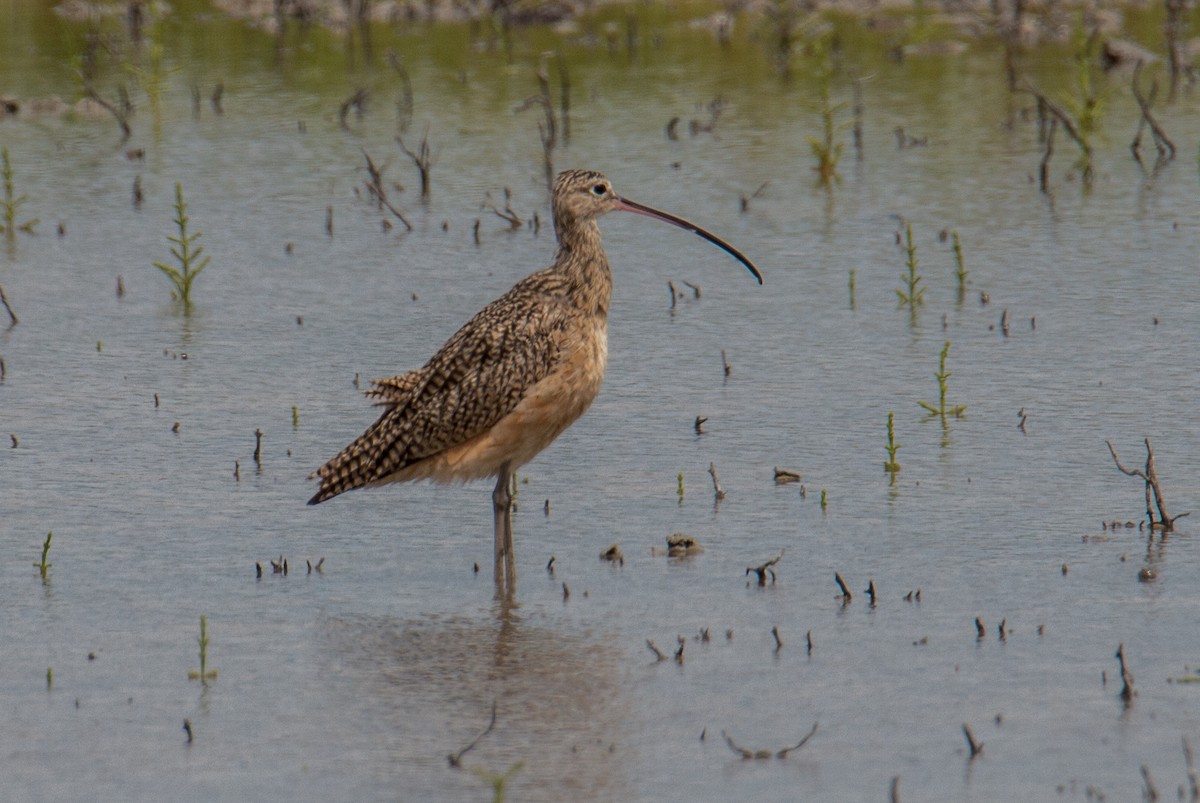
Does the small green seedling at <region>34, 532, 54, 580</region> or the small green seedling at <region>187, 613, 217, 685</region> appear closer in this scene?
the small green seedling at <region>187, 613, 217, 685</region>

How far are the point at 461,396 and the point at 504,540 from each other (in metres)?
0.55

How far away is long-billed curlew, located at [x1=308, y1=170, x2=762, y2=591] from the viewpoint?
679 cm

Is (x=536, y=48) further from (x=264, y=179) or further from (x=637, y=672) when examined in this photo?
(x=637, y=672)

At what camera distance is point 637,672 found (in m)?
5.68

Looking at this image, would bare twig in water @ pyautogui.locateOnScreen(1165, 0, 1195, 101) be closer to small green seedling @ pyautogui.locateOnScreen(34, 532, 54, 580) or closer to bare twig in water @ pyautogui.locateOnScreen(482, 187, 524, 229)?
bare twig in water @ pyautogui.locateOnScreen(482, 187, 524, 229)

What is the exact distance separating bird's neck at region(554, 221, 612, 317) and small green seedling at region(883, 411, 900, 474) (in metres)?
1.19

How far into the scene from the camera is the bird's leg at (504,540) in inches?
257

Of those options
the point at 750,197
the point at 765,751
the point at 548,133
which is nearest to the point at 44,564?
the point at 765,751

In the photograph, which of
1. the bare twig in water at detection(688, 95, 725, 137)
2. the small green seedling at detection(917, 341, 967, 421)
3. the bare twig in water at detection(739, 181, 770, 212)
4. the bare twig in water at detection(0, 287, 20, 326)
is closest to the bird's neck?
the small green seedling at detection(917, 341, 967, 421)

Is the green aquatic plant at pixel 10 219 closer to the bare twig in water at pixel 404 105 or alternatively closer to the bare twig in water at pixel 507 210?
the bare twig in water at pixel 507 210

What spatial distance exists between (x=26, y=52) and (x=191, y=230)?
26.7 feet

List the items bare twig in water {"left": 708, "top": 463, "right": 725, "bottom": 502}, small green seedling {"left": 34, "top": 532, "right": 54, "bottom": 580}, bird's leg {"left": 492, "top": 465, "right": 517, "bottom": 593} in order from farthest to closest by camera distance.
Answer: bare twig in water {"left": 708, "top": 463, "right": 725, "bottom": 502}, bird's leg {"left": 492, "top": 465, "right": 517, "bottom": 593}, small green seedling {"left": 34, "top": 532, "right": 54, "bottom": 580}

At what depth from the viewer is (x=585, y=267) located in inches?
284

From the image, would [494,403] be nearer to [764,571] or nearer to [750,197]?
[764,571]
